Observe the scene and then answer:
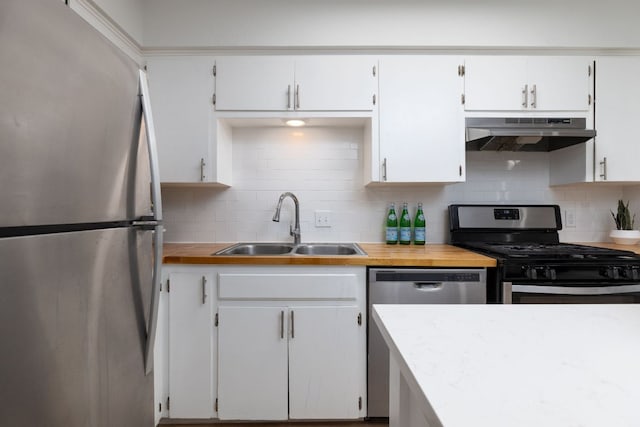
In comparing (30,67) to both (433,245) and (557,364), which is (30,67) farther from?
(433,245)

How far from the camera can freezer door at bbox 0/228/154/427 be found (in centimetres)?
63

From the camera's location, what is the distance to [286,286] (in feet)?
5.47

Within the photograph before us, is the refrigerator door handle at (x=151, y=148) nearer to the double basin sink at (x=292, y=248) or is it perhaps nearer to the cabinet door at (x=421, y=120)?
the double basin sink at (x=292, y=248)

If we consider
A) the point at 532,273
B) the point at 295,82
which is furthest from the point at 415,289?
the point at 295,82

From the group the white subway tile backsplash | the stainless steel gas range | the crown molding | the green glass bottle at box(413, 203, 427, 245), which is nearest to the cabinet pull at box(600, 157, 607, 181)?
the white subway tile backsplash

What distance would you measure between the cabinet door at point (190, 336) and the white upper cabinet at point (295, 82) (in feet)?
3.61

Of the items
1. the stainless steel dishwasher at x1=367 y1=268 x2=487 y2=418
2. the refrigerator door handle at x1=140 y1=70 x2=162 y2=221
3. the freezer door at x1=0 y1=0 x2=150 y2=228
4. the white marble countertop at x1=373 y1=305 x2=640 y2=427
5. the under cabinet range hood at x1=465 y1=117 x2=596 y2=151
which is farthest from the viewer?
the under cabinet range hood at x1=465 y1=117 x2=596 y2=151

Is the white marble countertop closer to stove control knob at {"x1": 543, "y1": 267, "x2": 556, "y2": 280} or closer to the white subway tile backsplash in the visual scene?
stove control knob at {"x1": 543, "y1": 267, "x2": 556, "y2": 280}

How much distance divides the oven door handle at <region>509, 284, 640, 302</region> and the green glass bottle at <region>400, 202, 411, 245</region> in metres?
0.76

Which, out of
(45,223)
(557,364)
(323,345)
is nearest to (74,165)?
(45,223)

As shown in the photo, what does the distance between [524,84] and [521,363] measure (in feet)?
6.57

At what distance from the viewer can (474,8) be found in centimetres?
199

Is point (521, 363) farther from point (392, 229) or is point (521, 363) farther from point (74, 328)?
point (392, 229)

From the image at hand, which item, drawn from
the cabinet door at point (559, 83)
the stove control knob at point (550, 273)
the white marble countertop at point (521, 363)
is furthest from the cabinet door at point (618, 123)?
the white marble countertop at point (521, 363)
